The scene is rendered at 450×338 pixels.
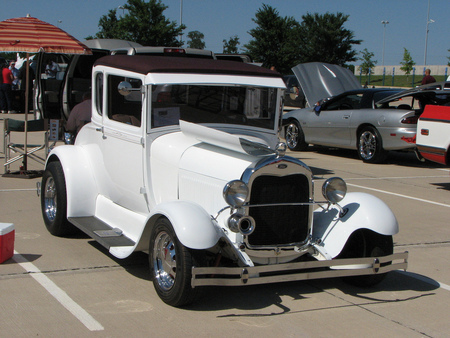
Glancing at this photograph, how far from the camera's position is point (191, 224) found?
419 centimetres

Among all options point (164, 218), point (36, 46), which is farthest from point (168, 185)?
point (36, 46)

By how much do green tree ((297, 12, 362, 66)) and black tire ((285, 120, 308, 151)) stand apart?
2803 centimetres

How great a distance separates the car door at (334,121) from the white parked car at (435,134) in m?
2.91

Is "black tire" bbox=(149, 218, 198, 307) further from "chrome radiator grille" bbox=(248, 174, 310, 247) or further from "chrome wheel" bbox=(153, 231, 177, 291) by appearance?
"chrome radiator grille" bbox=(248, 174, 310, 247)

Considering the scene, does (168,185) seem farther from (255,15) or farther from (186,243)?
(255,15)

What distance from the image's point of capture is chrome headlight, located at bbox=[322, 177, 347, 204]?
4848 millimetres

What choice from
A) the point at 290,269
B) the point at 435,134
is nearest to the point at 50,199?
the point at 290,269

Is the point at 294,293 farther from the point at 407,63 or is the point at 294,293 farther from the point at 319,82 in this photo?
the point at 407,63

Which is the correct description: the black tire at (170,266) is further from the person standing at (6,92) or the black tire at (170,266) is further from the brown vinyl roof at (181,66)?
the person standing at (6,92)

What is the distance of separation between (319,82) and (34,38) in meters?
7.15

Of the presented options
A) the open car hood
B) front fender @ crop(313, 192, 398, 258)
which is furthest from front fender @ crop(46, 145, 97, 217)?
front fender @ crop(313, 192, 398, 258)

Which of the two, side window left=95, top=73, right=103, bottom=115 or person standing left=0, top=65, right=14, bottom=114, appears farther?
person standing left=0, top=65, right=14, bottom=114

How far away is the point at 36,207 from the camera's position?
7.70 meters

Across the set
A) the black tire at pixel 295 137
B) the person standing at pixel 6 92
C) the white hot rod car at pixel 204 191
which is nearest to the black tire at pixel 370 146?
the black tire at pixel 295 137
